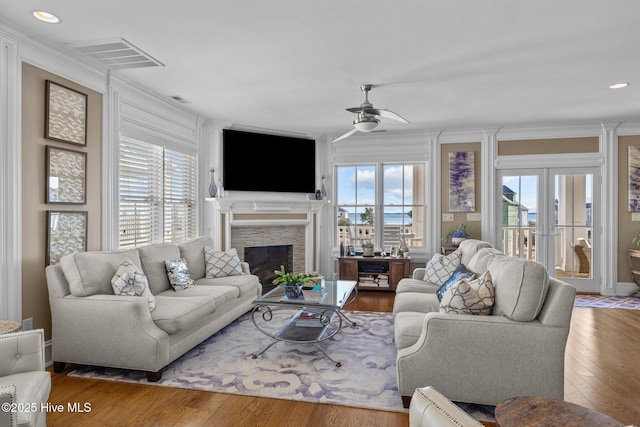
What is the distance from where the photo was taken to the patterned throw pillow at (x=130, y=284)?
3.17m

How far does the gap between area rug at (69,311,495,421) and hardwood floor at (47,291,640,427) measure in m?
0.10

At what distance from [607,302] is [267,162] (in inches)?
209

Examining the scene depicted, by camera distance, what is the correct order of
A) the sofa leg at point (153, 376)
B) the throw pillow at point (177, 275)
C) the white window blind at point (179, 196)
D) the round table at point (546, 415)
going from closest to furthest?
the round table at point (546, 415), the sofa leg at point (153, 376), the throw pillow at point (177, 275), the white window blind at point (179, 196)

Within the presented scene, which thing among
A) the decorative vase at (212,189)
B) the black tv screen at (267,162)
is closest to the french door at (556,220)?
the black tv screen at (267,162)

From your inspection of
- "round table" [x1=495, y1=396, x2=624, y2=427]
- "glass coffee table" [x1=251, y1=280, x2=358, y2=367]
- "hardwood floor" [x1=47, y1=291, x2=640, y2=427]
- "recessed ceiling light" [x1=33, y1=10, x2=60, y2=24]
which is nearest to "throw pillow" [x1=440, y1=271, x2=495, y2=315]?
"hardwood floor" [x1=47, y1=291, x2=640, y2=427]

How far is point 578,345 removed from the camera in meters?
3.69

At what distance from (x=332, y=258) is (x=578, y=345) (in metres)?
3.91

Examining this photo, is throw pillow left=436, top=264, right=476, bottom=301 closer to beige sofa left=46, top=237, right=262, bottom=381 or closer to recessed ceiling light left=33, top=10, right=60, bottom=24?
beige sofa left=46, top=237, right=262, bottom=381

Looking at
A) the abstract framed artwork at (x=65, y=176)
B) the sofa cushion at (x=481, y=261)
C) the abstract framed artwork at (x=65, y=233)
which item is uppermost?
the abstract framed artwork at (x=65, y=176)

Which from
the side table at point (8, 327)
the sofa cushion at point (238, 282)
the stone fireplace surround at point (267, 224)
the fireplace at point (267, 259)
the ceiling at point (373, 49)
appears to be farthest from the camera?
the fireplace at point (267, 259)

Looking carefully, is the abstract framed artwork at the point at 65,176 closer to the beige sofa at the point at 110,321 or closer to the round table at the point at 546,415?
the beige sofa at the point at 110,321

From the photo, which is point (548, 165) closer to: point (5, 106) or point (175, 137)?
point (175, 137)

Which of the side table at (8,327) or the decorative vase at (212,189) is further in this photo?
the decorative vase at (212,189)

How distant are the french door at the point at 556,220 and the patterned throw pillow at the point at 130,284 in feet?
17.3
